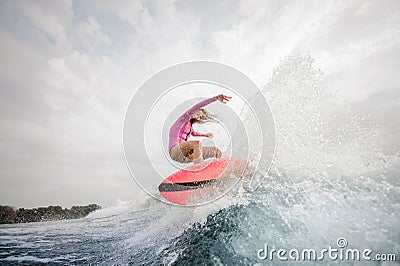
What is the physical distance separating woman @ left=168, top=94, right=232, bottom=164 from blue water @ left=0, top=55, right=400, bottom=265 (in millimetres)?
1259

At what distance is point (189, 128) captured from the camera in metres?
5.63

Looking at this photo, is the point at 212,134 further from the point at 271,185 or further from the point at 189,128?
the point at 271,185

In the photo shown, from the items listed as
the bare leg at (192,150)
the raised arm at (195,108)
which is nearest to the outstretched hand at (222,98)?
the raised arm at (195,108)

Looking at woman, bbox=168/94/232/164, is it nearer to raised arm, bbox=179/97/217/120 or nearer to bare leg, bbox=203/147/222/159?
raised arm, bbox=179/97/217/120

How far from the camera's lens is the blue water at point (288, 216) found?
3.21 m

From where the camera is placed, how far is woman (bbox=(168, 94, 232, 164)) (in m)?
5.42

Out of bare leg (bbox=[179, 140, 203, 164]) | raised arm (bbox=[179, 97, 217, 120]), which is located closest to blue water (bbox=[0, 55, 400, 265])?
bare leg (bbox=[179, 140, 203, 164])

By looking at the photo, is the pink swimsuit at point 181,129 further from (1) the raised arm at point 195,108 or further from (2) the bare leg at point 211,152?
(2) the bare leg at point 211,152

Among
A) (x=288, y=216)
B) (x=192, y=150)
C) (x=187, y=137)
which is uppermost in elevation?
(x=187, y=137)

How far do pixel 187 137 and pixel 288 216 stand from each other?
2.92m

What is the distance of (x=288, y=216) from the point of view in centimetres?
367

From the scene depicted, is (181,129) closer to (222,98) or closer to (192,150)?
(192,150)

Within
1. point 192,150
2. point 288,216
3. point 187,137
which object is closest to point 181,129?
point 187,137

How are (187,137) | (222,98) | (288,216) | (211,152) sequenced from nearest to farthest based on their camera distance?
1. (288,216)
2. (222,98)
3. (187,137)
4. (211,152)
